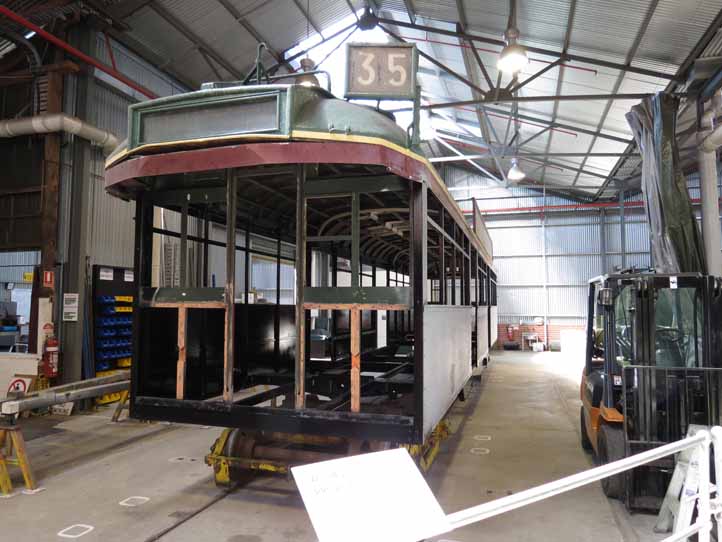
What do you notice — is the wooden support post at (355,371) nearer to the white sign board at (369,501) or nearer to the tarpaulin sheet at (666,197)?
the white sign board at (369,501)

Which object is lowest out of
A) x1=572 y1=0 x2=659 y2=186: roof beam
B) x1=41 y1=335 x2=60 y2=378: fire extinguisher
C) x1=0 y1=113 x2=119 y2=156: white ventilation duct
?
x1=41 y1=335 x2=60 y2=378: fire extinguisher

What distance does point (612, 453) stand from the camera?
464cm

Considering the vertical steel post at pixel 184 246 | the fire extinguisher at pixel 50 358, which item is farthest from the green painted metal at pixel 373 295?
the fire extinguisher at pixel 50 358

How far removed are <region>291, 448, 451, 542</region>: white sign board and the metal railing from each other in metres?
0.13

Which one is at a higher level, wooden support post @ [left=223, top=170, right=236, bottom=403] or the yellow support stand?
wooden support post @ [left=223, top=170, right=236, bottom=403]

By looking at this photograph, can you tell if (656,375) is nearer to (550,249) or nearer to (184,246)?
(184,246)

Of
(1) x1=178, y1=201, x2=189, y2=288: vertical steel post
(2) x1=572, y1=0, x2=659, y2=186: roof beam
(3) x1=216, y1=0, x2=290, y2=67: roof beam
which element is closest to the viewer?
(1) x1=178, y1=201, x2=189, y2=288: vertical steel post

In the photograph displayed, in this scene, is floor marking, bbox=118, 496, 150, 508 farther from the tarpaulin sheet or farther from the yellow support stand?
the tarpaulin sheet

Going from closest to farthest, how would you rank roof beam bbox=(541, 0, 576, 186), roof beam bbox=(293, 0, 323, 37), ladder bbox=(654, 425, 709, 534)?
ladder bbox=(654, 425, 709, 534) → roof beam bbox=(541, 0, 576, 186) → roof beam bbox=(293, 0, 323, 37)

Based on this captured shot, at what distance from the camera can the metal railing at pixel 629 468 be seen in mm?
1856

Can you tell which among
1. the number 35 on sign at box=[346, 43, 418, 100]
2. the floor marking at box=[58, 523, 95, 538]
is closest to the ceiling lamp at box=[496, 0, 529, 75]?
the number 35 on sign at box=[346, 43, 418, 100]

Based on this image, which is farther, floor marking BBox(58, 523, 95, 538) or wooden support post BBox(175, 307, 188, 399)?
wooden support post BBox(175, 307, 188, 399)

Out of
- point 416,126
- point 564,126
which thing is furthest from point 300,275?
point 564,126

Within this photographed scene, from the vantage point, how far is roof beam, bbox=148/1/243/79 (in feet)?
30.6
